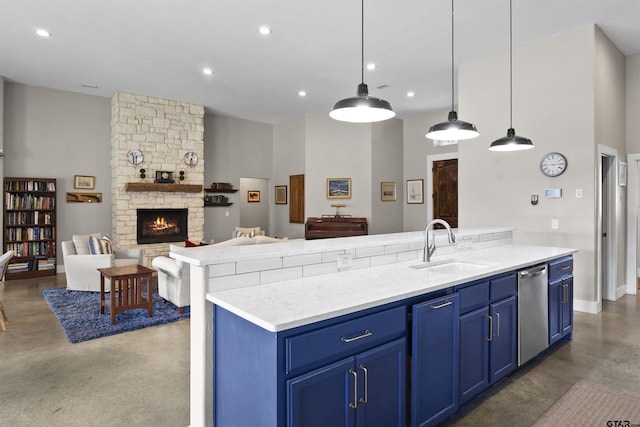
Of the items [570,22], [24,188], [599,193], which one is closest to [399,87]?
[570,22]

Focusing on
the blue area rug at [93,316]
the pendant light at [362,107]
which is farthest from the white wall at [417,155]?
the pendant light at [362,107]

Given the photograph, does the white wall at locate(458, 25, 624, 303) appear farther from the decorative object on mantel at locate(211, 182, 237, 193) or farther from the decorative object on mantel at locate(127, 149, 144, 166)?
the decorative object on mantel at locate(127, 149, 144, 166)

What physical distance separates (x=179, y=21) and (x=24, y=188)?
4488mm

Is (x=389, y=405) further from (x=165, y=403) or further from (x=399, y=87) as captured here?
(x=399, y=87)

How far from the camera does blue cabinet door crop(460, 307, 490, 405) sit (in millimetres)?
2291

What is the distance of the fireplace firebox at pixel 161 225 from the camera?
752 centimetres

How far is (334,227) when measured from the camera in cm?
858

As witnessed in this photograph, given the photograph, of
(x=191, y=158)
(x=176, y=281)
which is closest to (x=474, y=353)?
(x=176, y=281)

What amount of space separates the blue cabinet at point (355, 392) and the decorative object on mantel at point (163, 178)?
22.0 feet

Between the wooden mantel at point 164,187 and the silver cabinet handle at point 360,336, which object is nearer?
the silver cabinet handle at point 360,336

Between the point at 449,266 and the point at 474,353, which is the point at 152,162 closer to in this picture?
the point at 449,266

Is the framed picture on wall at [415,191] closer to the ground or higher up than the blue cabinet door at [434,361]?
higher up

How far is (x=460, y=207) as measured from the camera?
568cm

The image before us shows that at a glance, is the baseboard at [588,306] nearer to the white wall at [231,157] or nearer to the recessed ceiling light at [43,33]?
the white wall at [231,157]
